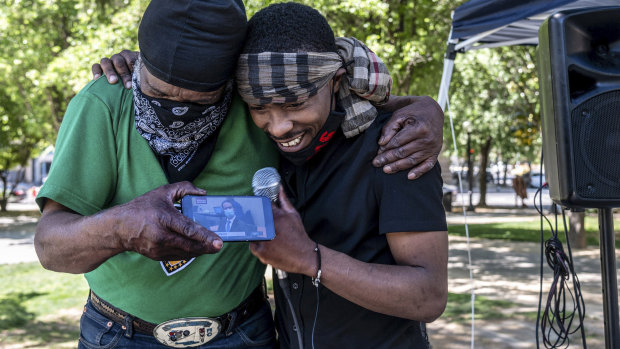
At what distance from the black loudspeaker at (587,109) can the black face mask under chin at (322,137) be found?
1253 millimetres

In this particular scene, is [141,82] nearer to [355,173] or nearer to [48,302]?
[355,173]

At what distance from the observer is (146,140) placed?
1864 millimetres

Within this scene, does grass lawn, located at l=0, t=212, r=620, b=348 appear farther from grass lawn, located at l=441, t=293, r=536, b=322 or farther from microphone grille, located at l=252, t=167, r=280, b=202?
microphone grille, located at l=252, t=167, r=280, b=202

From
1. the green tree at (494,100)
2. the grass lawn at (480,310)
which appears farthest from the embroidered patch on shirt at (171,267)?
the green tree at (494,100)

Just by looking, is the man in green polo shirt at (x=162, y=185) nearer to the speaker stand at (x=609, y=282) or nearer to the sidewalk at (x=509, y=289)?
the speaker stand at (x=609, y=282)

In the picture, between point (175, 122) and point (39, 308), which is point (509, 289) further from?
point (175, 122)

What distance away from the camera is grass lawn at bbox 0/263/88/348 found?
5930 mm

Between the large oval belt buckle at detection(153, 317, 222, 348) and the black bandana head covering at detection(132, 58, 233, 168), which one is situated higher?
the black bandana head covering at detection(132, 58, 233, 168)

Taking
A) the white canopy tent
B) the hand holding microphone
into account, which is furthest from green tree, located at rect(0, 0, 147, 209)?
the hand holding microphone

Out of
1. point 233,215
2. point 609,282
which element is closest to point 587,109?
point 609,282

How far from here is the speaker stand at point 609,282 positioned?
3055 millimetres

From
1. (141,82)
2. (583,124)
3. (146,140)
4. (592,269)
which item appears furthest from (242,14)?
(592,269)

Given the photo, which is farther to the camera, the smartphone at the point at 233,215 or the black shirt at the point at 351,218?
the black shirt at the point at 351,218

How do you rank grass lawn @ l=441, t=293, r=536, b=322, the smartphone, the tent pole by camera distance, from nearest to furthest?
the smartphone, the tent pole, grass lawn @ l=441, t=293, r=536, b=322
